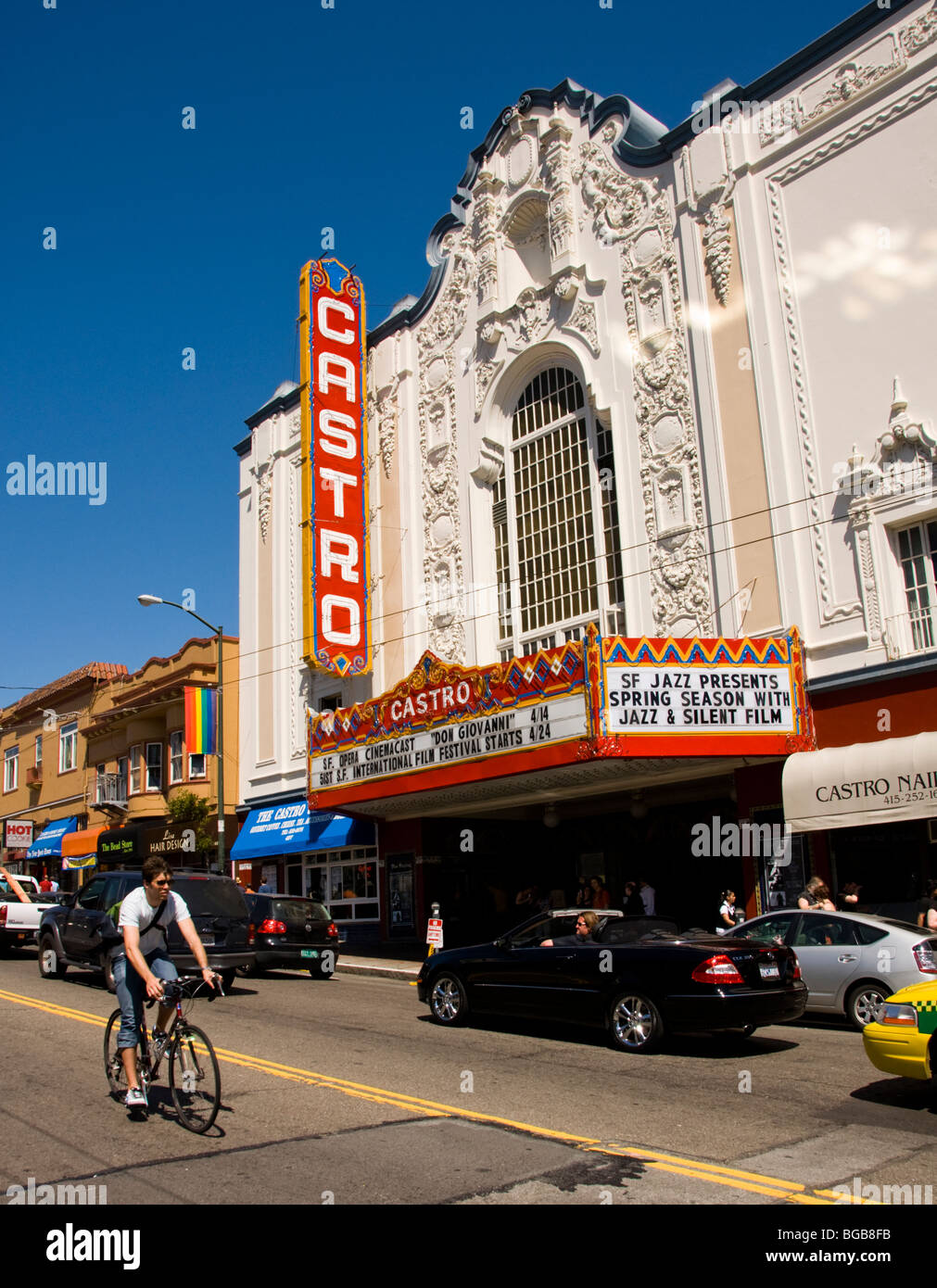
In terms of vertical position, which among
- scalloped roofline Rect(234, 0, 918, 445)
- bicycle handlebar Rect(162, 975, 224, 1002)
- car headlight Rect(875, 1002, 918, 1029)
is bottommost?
car headlight Rect(875, 1002, 918, 1029)

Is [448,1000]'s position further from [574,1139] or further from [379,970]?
[379,970]

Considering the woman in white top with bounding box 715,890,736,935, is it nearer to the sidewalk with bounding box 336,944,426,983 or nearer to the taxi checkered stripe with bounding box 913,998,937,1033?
the sidewalk with bounding box 336,944,426,983

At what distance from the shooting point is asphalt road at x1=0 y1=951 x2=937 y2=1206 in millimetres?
6125

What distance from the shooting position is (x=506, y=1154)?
6734 mm

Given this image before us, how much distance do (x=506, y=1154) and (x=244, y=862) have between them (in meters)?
27.6

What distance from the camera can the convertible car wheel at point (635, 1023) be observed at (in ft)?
36.0

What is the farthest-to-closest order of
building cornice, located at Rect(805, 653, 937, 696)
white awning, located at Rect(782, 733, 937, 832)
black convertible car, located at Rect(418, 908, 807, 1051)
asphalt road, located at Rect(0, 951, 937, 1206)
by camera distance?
building cornice, located at Rect(805, 653, 937, 696) < white awning, located at Rect(782, 733, 937, 832) < black convertible car, located at Rect(418, 908, 807, 1051) < asphalt road, located at Rect(0, 951, 937, 1206)

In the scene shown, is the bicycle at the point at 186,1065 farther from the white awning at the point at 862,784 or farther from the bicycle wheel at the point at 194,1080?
the white awning at the point at 862,784

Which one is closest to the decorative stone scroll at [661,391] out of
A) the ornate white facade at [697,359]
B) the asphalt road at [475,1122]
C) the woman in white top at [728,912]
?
the ornate white facade at [697,359]

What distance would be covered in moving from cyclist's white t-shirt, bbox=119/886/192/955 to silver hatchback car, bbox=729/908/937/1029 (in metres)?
6.84

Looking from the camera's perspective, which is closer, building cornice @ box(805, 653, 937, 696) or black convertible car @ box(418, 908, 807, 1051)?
black convertible car @ box(418, 908, 807, 1051)

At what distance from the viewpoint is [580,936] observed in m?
12.5

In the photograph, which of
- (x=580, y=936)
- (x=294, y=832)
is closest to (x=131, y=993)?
(x=580, y=936)

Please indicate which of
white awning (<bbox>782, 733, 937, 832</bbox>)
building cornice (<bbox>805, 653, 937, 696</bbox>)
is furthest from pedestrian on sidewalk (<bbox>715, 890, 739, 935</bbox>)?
building cornice (<bbox>805, 653, 937, 696</bbox>)
